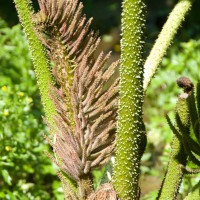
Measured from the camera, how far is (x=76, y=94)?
1659mm

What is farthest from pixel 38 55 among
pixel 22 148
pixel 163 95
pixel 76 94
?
pixel 163 95

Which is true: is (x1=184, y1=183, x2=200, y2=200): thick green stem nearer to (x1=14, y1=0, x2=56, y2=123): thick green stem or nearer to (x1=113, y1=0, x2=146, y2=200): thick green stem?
(x1=113, y1=0, x2=146, y2=200): thick green stem

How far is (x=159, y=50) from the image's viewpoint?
185 centimetres

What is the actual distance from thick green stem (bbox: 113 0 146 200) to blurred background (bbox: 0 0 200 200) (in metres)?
0.45

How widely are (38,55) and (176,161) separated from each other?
0.55 metres

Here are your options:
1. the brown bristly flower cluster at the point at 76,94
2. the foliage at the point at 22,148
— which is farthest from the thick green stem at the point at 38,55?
the foliage at the point at 22,148

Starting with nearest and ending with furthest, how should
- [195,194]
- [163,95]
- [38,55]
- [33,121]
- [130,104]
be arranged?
[130,104]
[195,194]
[38,55]
[33,121]
[163,95]

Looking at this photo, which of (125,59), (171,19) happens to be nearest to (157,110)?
(171,19)

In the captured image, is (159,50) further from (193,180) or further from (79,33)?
(193,180)

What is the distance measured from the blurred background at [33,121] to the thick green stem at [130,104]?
45 centimetres

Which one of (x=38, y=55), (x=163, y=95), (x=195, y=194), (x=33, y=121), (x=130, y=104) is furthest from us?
(x=163, y=95)

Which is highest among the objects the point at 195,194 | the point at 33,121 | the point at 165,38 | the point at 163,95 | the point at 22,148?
the point at 163,95

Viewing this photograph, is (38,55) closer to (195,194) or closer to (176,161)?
(176,161)

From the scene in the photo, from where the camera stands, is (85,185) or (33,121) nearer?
(85,185)
